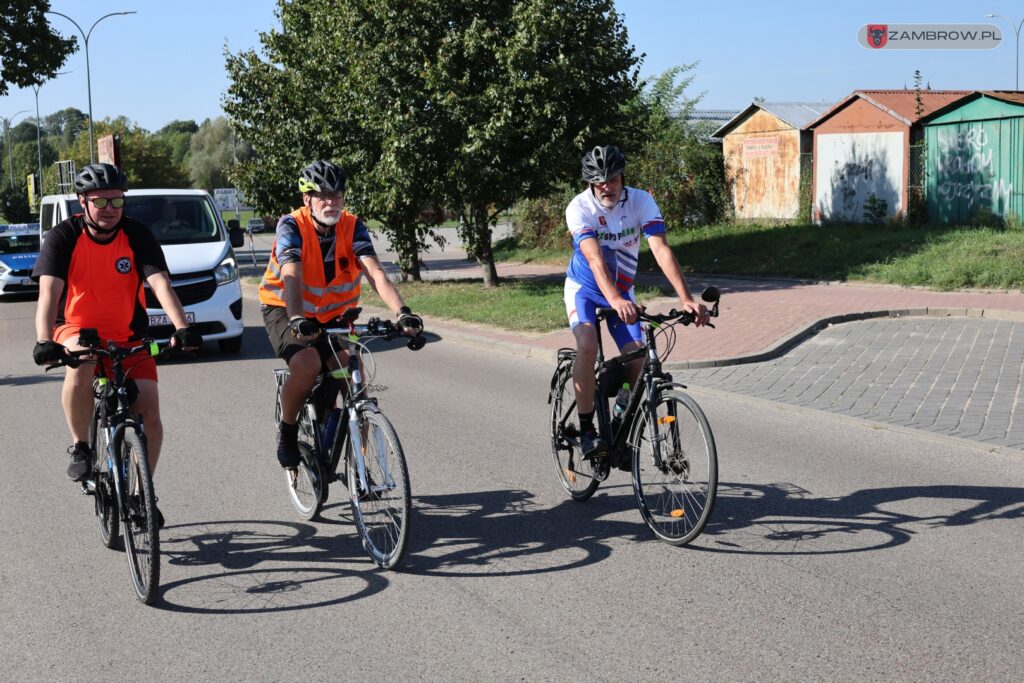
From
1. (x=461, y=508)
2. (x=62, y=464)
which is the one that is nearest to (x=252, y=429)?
(x=62, y=464)

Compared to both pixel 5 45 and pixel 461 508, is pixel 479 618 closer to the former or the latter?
pixel 461 508

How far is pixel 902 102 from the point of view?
26188mm

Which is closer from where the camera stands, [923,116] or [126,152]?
[923,116]

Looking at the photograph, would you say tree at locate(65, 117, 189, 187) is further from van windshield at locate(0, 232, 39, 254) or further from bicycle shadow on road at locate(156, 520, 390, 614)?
bicycle shadow on road at locate(156, 520, 390, 614)

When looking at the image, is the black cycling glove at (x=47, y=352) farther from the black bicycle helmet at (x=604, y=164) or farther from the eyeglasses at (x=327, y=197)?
the black bicycle helmet at (x=604, y=164)

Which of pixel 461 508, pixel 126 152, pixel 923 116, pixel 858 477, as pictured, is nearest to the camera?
pixel 461 508

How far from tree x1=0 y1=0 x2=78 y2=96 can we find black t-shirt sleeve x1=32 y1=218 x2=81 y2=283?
3194cm

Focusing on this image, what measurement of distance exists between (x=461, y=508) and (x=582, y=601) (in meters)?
1.66

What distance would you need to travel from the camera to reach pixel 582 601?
184 inches

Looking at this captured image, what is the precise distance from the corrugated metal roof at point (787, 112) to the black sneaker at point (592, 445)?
78.4 feet

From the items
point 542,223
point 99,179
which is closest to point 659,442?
point 99,179

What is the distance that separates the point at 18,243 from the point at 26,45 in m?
12.4

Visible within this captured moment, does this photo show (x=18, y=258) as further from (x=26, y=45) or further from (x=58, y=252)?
(x=58, y=252)

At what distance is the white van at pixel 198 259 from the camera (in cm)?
1295
